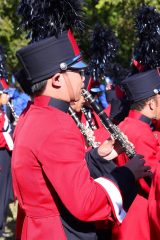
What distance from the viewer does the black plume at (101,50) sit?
6.31 metres

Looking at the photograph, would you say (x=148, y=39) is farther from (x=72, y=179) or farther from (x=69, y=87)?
(x=72, y=179)

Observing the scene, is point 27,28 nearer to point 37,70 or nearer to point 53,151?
point 37,70

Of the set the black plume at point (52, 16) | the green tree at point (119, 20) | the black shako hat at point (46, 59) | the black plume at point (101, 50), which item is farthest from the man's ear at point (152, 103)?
the green tree at point (119, 20)

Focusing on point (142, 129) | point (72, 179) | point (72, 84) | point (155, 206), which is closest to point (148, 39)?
point (142, 129)

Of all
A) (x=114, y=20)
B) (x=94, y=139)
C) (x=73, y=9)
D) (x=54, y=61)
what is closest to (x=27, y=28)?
(x=73, y=9)

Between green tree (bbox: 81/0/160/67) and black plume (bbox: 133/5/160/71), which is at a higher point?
black plume (bbox: 133/5/160/71)

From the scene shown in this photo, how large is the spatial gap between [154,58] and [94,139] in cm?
88

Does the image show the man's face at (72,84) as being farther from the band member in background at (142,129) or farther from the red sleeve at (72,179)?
the band member in background at (142,129)

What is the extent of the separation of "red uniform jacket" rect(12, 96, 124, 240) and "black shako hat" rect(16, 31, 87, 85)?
0.11 meters

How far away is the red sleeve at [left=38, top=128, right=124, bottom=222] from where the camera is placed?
2094 millimetres

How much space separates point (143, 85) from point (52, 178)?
1.85m

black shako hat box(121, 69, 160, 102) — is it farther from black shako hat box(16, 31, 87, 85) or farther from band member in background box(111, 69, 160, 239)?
black shako hat box(16, 31, 87, 85)

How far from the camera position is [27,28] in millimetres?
2715

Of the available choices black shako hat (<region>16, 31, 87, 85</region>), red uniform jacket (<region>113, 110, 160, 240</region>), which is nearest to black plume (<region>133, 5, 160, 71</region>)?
red uniform jacket (<region>113, 110, 160, 240</region>)
